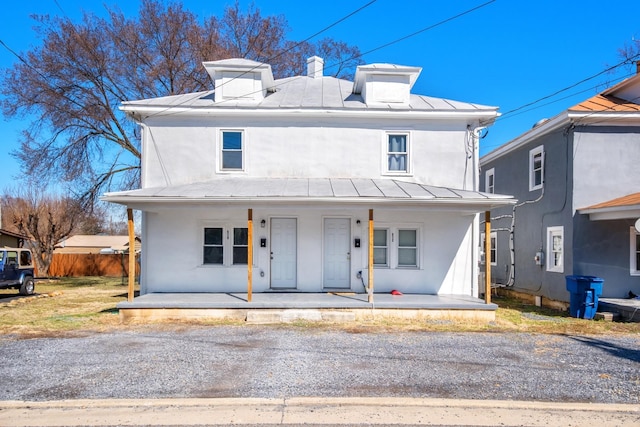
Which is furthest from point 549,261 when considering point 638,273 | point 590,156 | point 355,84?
point 355,84

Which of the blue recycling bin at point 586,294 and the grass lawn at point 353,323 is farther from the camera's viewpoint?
the blue recycling bin at point 586,294

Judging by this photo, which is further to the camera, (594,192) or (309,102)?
Answer: (309,102)

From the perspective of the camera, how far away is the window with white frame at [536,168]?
1400cm

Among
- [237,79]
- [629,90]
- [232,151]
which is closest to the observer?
[232,151]

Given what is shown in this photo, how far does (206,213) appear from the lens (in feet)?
38.8

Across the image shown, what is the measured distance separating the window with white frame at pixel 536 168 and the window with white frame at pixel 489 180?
3.09 m

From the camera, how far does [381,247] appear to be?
12.0m

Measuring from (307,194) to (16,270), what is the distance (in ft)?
39.5

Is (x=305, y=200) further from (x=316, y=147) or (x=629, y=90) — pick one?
(x=629, y=90)

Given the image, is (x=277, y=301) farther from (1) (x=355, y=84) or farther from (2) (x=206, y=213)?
(1) (x=355, y=84)

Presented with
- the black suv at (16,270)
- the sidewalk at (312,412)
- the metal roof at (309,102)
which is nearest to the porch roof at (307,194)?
the metal roof at (309,102)

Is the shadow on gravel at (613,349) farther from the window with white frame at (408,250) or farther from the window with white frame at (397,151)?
the window with white frame at (397,151)

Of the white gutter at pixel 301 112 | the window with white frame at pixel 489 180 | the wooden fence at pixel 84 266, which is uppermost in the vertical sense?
the white gutter at pixel 301 112

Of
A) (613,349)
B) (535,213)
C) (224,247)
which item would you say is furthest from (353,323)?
(535,213)
